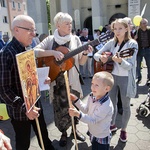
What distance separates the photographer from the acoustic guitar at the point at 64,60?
9.30 feet

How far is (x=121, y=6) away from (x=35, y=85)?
1911 cm

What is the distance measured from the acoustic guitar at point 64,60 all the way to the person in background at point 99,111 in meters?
0.71

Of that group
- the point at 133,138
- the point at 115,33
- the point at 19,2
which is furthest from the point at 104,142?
the point at 19,2

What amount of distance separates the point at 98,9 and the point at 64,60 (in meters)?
→ 14.9

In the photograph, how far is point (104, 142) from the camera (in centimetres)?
233

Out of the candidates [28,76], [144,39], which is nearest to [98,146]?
[28,76]

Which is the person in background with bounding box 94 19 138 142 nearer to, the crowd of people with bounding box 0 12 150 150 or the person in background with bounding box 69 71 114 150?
the crowd of people with bounding box 0 12 150 150

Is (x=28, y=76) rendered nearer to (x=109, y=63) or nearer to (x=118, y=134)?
(x=109, y=63)

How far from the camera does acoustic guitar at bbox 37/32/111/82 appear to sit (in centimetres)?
283

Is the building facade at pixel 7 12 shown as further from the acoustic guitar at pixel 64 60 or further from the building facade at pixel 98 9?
the acoustic guitar at pixel 64 60

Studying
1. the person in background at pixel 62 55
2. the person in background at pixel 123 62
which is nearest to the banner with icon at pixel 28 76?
the person in background at pixel 62 55

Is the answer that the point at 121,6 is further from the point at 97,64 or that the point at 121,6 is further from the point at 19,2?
the point at 19,2

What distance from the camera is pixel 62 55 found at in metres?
2.73

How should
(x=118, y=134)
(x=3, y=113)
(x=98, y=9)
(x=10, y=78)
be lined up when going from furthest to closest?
1. (x=98, y=9)
2. (x=3, y=113)
3. (x=118, y=134)
4. (x=10, y=78)
